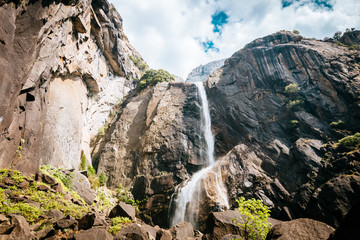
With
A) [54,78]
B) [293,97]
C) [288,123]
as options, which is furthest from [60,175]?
[293,97]

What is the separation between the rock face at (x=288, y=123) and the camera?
12.8 metres

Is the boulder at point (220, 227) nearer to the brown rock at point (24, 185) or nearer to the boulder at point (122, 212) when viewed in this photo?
the boulder at point (122, 212)

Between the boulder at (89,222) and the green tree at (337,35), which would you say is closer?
the boulder at (89,222)

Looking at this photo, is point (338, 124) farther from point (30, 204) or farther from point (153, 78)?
point (153, 78)

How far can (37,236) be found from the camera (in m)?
4.45

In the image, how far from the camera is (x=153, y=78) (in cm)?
3184

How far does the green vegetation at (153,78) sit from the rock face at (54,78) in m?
3.42

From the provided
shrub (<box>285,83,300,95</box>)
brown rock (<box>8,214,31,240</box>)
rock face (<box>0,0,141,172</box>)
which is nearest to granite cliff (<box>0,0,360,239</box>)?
rock face (<box>0,0,141,172</box>)

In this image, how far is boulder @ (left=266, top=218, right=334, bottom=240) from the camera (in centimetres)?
424

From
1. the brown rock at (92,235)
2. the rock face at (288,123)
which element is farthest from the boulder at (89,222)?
the rock face at (288,123)

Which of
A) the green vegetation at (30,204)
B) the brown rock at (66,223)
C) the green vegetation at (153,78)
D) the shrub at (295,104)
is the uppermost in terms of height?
the green vegetation at (153,78)

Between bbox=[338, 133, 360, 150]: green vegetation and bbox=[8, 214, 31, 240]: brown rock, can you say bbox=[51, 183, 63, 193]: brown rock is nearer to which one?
bbox=[8, 214, 31, 240]: brown rock

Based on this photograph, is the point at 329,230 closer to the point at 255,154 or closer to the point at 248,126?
the point at 255,154

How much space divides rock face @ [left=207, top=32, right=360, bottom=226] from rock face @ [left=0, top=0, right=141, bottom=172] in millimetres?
15235
